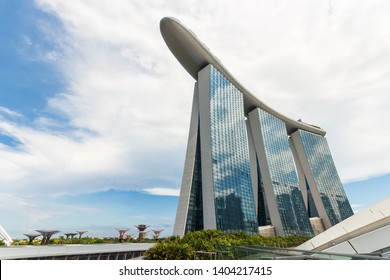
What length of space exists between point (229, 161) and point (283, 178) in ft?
94.3

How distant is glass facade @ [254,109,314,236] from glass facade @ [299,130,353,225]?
19212mm

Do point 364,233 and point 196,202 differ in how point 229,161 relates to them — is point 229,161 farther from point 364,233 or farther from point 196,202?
point 364,233

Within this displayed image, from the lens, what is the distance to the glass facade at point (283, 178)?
68.5 meters

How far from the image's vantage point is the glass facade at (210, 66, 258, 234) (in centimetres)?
4959

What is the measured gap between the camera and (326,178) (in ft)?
321

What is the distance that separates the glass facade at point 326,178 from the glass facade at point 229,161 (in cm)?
4795

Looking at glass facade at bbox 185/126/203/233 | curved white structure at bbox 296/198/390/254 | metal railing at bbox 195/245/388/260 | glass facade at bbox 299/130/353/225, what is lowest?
metal railing at bbox 195/245/388/260

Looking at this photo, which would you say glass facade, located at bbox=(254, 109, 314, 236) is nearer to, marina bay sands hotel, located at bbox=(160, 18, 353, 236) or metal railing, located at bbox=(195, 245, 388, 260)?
marina bay sands hotel, located at bbox=(160, 18, 353, 236)

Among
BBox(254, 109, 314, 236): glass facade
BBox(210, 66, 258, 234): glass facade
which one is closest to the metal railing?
BBox(210, 66, 258, 234): glass facade

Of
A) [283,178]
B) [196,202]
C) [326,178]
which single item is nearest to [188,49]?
[196,202]

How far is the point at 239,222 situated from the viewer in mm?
51688

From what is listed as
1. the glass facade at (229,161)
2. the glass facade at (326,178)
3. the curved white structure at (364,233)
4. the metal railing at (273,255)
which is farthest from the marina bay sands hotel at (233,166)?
the curved white structure at (364,233)
